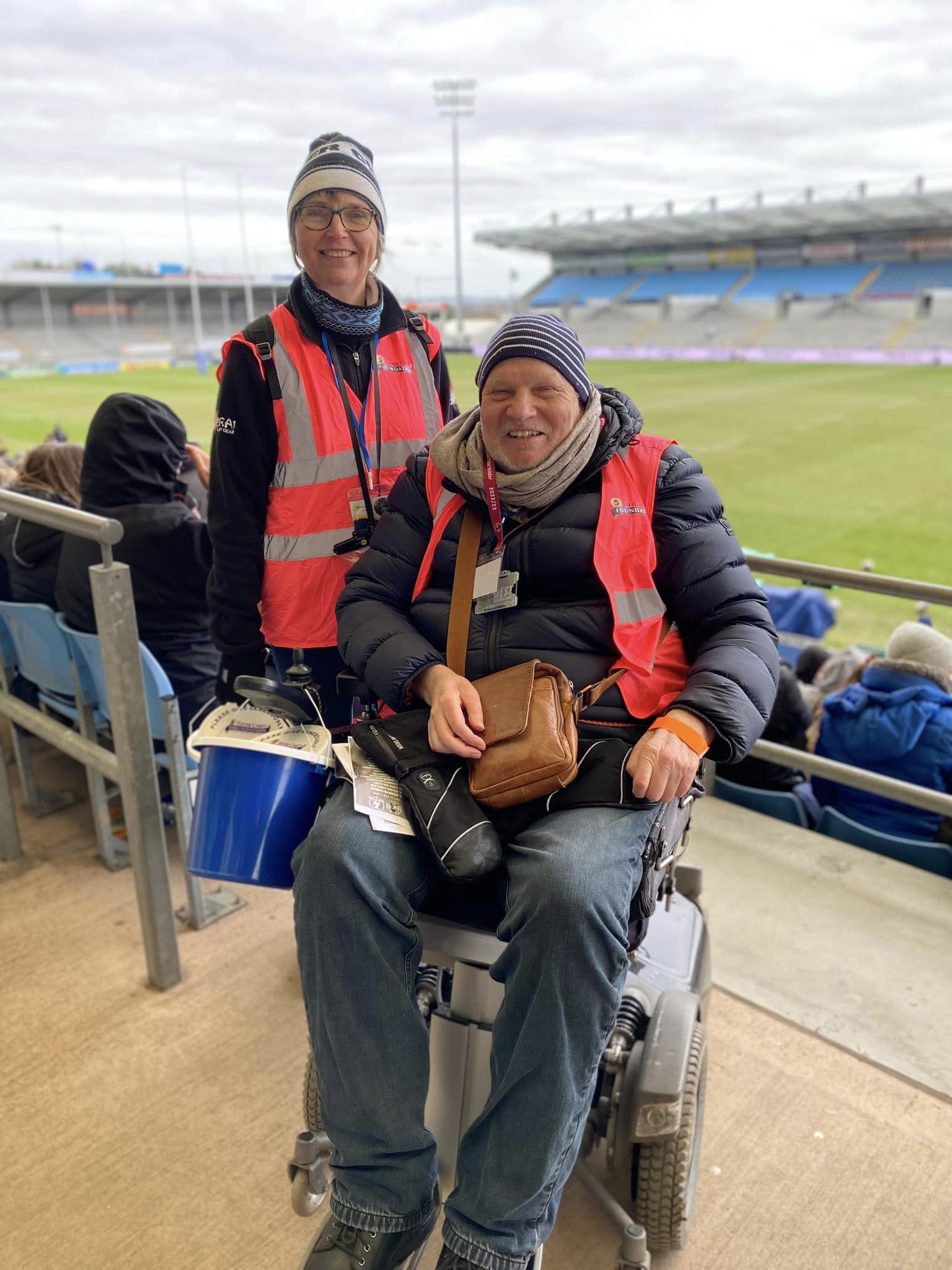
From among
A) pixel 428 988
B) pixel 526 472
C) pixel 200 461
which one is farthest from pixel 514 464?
pixel 200 461

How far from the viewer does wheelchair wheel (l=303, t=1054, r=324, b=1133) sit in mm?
1712

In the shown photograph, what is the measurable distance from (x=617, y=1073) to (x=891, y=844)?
1614 mm

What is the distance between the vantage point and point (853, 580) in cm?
240

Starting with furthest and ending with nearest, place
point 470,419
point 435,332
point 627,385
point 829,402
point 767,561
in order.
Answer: point 627,385
point 829,402
point 767,561
point 435,332
point 470,419

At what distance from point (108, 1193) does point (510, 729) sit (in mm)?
1150

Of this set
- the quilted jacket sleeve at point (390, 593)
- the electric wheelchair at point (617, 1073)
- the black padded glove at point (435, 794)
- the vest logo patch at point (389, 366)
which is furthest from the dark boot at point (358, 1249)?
the vest logo patch at point (389, 366)

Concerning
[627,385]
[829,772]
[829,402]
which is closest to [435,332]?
[829,772]

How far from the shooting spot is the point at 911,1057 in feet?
6.66

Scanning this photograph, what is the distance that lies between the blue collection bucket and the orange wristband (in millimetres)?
580

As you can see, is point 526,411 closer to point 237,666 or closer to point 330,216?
point 330,216

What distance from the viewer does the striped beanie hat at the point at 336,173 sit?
1.90 meters

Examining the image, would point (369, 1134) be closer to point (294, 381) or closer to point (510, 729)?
point (510, 729)

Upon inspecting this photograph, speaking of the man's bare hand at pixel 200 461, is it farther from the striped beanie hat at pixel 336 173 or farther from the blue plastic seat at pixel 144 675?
the striped beanie hat at pixel 336 173

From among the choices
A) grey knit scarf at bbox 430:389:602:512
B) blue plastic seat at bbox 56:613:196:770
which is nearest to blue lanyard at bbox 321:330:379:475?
grey knit scarf at bbox 430:389:602:512
